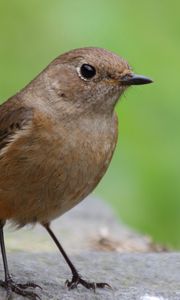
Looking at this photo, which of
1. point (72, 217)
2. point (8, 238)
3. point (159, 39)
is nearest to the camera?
point (8, 238)

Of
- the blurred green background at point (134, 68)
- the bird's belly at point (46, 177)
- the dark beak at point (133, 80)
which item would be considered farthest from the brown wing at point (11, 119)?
the blurred green background at point (134, 68)

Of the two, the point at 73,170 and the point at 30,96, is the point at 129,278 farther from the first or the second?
the point at 30,96

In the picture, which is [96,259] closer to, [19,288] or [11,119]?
[19,288]

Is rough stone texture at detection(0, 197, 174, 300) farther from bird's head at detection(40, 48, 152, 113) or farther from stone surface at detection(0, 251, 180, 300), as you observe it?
bird's head at detection(40, 48, 152, 113)

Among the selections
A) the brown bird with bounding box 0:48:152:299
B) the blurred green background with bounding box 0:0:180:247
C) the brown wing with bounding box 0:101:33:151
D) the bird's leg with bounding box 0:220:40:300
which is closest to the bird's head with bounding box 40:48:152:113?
the brown bird with bounding box 0:48:152:299

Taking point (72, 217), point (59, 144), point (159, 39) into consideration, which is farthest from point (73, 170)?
point (159, 39)

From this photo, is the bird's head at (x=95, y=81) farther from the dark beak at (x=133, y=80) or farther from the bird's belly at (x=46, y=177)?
the bird's belly at (x=46, y=177)

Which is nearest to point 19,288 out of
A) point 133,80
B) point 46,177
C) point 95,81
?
point 46,177
